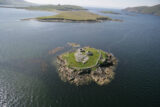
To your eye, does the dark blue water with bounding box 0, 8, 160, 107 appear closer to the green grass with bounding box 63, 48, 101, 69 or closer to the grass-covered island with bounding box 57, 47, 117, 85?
the grass-covered island with bounding box 57, 47, 117, 85

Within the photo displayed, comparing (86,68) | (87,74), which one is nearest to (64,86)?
(87,74)

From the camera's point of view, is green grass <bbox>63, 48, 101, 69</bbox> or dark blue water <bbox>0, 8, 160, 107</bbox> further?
green grass <bbox>63, 48, 101, 69</bbox>

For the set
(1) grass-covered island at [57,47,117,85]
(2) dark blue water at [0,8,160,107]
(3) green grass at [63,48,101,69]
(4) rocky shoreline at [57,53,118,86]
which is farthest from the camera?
(3) green grass at [63,48,101,69]

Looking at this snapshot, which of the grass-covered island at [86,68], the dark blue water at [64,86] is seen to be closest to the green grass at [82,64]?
the grass-covered island at [86,68]

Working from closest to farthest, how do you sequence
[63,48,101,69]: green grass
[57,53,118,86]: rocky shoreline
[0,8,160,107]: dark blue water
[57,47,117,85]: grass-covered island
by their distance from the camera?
[0,8,160,107]: dark blue water, [57,53,118,86]: rocky shoreline, [57,47,117,85]: grass-covered island, [63,48,101,69]: green grass

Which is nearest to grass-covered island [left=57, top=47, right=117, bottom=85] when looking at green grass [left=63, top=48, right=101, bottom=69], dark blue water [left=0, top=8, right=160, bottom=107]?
green grass [left=63, top=48, right=101, bottom=69]

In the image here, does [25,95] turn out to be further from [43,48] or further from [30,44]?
[30,44]

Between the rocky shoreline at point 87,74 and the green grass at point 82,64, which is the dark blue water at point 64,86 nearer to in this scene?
the rocky shoreline at point 87,74

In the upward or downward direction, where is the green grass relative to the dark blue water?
upward

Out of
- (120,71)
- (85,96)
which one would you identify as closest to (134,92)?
(120,71)

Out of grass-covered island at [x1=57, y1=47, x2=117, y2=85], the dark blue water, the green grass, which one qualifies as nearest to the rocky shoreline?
grass-covered island at [x1=57, y1=47, x2=117, y2=85]
